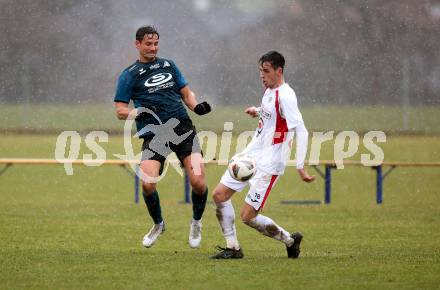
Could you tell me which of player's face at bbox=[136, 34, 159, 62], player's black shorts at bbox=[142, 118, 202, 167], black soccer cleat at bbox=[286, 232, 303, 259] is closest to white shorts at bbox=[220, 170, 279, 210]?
black soccer cleat at bbox=[286, 232, 303, 259]

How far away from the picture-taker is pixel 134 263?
833 centimetres

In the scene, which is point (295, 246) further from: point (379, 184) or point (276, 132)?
point (379, 184)

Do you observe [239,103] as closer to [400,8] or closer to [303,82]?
[303,82]

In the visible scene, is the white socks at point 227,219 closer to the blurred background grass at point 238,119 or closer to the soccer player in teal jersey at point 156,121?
the soccer player in teal jersey at point 156,121

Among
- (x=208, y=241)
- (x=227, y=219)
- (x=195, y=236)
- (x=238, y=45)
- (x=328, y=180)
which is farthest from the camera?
(x=238, y=45)

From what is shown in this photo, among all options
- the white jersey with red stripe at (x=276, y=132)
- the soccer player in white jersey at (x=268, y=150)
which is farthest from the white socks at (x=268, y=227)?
the white jersey with red stripe at (x=276, y=132)

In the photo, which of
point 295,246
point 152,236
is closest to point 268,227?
point 295,246

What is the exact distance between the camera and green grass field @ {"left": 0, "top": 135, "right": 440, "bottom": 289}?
7504mm

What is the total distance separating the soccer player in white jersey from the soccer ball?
53 millimetres

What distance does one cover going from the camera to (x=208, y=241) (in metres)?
10.1

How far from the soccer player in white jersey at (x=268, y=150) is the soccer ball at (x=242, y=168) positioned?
0.05 meters

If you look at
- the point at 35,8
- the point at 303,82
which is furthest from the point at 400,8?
the point at 35,8

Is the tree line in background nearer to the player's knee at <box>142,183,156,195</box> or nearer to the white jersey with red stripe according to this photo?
the player's knee at <box>142,183,156,195</box>

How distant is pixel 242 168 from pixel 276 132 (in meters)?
0.39
